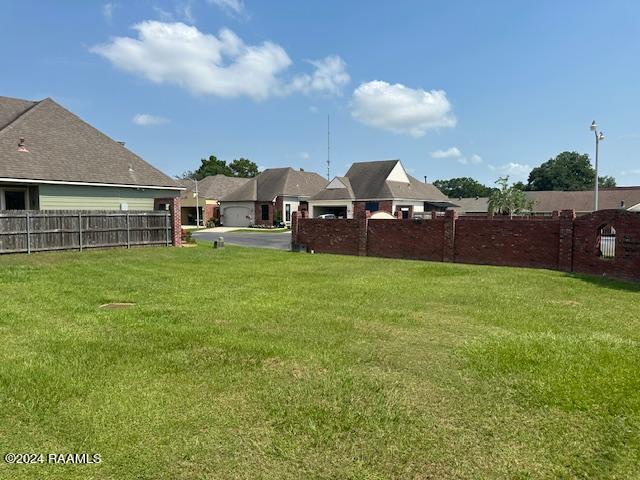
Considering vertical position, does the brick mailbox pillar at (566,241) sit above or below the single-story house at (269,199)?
below

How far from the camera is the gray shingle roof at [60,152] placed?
20.0 metres

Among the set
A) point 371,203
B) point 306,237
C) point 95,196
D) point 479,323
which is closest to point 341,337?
point 479,323

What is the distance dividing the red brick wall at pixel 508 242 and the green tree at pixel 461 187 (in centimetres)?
11849

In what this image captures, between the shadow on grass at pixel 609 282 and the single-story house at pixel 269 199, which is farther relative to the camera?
the single-story house at pixel 269 199

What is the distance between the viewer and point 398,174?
158 ft

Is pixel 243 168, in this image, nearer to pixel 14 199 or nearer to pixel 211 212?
pixel 211 212

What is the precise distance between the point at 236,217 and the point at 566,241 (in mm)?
41679

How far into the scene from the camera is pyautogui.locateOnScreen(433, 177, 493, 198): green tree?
440ft

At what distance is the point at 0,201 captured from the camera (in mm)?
20297

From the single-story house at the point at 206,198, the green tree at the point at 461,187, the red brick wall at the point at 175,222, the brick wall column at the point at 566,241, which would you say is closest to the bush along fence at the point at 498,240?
the brick wall column at the point at 566,241

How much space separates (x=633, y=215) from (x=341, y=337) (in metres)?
11.2

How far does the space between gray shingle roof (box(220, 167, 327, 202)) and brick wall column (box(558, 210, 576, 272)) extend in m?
36.6

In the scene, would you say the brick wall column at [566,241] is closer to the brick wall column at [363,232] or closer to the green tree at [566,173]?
the brick wall column at [363,232]

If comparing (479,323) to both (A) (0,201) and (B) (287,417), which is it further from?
(A) (0,201)
